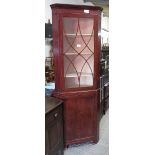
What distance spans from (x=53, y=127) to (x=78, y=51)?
1.18 meters

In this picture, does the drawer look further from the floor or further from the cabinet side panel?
the floor

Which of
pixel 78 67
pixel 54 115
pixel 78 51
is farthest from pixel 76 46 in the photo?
pixel 54 115

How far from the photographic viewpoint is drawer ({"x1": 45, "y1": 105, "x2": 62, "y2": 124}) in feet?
7.41

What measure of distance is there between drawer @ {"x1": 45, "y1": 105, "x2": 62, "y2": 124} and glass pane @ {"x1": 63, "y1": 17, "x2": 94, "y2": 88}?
49 centimetres

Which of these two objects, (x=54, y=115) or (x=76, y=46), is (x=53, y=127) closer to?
(x=54, y=115)

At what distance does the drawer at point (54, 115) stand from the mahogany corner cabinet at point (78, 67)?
1.06 feet

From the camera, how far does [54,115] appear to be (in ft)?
8.05

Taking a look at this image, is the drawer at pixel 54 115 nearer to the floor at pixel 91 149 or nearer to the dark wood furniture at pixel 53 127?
the dark wood furniture at pixel 53 127

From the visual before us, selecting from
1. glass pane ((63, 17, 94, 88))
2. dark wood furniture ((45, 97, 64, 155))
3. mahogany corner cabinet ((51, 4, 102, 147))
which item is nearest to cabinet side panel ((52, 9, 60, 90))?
mahogany corner cabinet ((51, 4, 102, 147))
